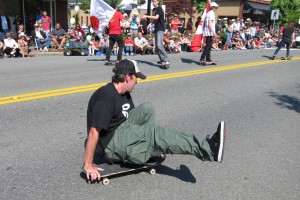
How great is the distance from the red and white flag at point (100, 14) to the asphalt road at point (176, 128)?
2.29 m

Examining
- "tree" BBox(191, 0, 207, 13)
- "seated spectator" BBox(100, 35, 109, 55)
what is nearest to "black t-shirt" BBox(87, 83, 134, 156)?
"seated spectator" BBox(100, 35, 109, 55)

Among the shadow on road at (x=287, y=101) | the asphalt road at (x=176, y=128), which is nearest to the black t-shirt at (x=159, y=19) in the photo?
the asphalt road at (x=176, y=128)

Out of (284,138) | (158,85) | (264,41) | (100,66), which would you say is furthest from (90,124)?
(264,41)

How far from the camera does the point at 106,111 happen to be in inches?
124

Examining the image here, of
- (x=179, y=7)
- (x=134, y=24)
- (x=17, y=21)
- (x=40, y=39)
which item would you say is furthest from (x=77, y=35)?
(x=179, y=7)

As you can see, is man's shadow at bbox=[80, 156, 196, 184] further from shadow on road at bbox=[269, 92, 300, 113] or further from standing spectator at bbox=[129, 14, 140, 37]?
standing spectator at bbox=[129, 14, 140, 37]

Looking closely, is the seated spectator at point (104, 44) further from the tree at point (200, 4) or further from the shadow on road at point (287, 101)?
the tree at point (200, 4)

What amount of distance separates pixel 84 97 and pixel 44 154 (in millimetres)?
2709

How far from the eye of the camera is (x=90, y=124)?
10.8 ft

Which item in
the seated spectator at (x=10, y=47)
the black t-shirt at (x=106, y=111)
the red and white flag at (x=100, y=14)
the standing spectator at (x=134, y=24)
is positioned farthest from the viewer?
the standing spectator at (x=134, y=24)

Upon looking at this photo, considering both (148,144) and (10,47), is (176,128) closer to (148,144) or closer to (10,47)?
(148,144)

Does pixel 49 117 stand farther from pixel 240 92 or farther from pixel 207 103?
pixel 240 92

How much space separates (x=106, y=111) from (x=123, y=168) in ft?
2.27

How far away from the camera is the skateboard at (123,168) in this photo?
133 inches
